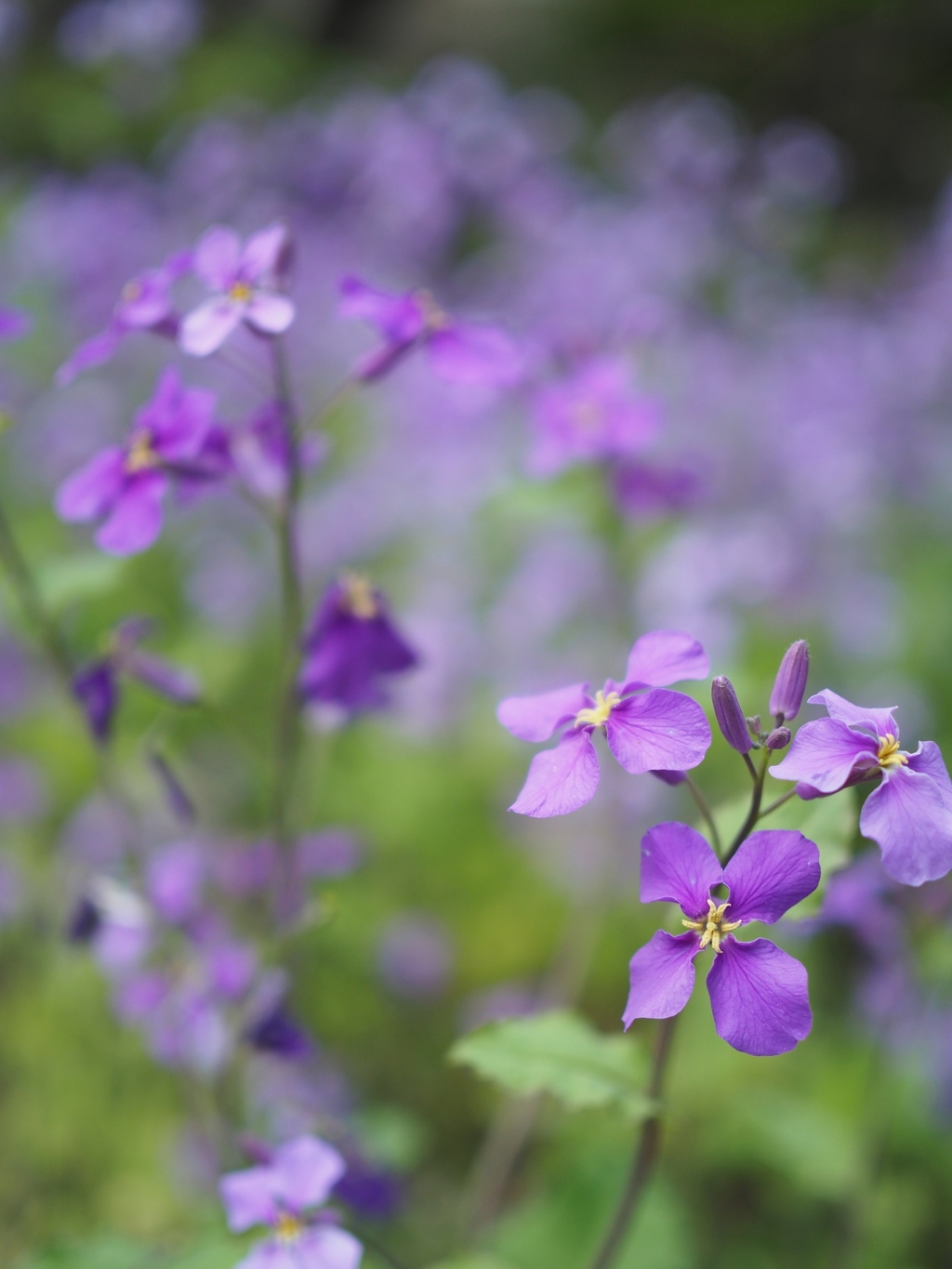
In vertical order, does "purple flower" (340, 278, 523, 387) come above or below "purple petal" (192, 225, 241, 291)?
below

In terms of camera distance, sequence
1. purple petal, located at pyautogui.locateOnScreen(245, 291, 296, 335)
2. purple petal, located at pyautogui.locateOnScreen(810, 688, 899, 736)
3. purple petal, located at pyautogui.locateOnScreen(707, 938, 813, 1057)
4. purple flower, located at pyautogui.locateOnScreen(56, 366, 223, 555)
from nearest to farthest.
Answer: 1. purple petal, located at pyautogui.locateOnScreen(707, 938, 813, 1057)
2. purple petal, located at pyautogui.locateOnScreen(810, 688, 899, 736)
3. purple petal, located at pyautogui.locateOnScreen(245, 291, 296, 335)
4. purple flower, located at pyautogui.locateOnScreen(56, 366, 223, 555)

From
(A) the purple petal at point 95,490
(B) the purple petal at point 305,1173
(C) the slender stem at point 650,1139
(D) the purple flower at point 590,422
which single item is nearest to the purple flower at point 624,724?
(C) the slender stem at point 650,1139

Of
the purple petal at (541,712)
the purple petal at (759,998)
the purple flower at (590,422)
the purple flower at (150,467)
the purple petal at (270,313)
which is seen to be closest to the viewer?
the purple petal at (759,998)

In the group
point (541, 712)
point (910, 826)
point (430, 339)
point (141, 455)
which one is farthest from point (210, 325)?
point (910, 826)

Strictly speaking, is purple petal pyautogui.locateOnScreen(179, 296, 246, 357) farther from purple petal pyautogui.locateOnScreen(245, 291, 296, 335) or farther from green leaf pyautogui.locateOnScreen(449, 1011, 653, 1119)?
green leaf pyautogui.locateOnScreen(449, 1011, 653, 1119)

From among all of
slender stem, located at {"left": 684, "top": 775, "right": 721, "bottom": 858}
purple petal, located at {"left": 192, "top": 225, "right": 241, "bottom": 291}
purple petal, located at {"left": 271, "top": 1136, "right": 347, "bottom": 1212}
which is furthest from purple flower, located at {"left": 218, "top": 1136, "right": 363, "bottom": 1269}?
purple petal, located at {"left": 192, "top": 225, "right": 241, "bottom": 291}

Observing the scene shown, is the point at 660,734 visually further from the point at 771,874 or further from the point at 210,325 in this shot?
the point at 210,325

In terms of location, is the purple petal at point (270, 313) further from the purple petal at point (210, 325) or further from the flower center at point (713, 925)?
the flower center at point (713, 925)
